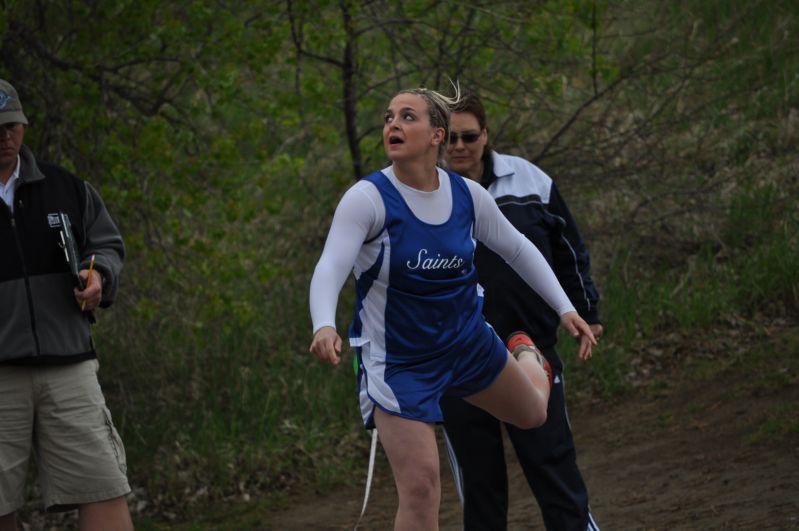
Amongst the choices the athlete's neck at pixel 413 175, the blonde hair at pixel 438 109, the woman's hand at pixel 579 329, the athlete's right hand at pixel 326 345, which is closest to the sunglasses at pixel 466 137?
the blonde hair at pixel 438 109

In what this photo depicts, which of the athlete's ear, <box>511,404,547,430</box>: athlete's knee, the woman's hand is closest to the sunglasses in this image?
the athlete's ear

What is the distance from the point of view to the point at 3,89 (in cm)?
493

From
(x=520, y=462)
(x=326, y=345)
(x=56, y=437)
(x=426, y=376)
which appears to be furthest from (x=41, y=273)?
(x=520, y=462)

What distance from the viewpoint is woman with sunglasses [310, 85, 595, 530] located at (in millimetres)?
4176

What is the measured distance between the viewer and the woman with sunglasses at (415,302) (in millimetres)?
4176

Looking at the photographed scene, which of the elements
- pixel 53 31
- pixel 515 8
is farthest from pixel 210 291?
pixel 515 8

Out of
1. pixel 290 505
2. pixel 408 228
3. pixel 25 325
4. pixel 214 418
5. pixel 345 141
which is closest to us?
pixel 408 228

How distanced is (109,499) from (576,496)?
6.11 ft

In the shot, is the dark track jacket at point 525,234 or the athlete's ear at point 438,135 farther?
the dark track jacket at point 525,234

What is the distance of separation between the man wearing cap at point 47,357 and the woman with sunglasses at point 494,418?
1.42 meters

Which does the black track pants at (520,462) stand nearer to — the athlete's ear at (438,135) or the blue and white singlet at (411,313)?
the blue and white singlet at (411,313)

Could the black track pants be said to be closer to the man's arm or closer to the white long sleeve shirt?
the white long sleeve shirt

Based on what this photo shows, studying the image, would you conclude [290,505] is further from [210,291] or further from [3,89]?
[3,89]

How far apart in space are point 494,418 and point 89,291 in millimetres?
1692
